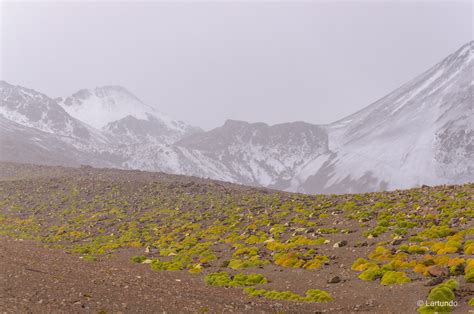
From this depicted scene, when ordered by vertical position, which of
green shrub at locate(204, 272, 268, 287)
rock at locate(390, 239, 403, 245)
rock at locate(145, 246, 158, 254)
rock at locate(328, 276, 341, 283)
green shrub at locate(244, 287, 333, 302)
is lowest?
rock at locate(145, 246, 158, 254)

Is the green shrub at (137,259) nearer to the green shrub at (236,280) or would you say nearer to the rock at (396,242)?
the green shrub at (236,280)

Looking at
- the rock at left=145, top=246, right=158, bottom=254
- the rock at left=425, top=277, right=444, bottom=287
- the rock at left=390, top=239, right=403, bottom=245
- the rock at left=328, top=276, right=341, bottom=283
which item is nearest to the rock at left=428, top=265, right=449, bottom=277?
the rock at left=425, top=277, right=444, bottom=287

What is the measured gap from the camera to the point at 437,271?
55.5 ft

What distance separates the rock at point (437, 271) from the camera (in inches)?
650

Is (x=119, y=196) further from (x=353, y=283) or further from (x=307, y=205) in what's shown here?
(x=353, y=283)

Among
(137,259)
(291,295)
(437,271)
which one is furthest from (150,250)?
(437,271)

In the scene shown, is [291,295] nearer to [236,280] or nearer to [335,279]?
[335,279]

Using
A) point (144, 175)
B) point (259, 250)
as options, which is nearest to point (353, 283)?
point (259, 250)

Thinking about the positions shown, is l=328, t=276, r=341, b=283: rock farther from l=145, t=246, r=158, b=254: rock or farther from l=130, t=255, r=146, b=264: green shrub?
l=145, t=246, r=158, b=254: rock

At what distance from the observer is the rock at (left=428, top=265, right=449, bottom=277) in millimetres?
16516

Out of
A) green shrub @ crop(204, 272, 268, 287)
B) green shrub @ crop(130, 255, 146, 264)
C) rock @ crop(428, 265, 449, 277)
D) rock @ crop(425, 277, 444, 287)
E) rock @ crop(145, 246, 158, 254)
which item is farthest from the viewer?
rock @ crop(145, 246, 158, 254)

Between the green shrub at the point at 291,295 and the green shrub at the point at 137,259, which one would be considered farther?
the green shrub at the point at 137,259

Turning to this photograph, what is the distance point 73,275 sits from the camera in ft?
58.6

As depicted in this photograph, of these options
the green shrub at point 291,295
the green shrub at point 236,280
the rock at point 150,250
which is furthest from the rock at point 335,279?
the rock at point 150,250
